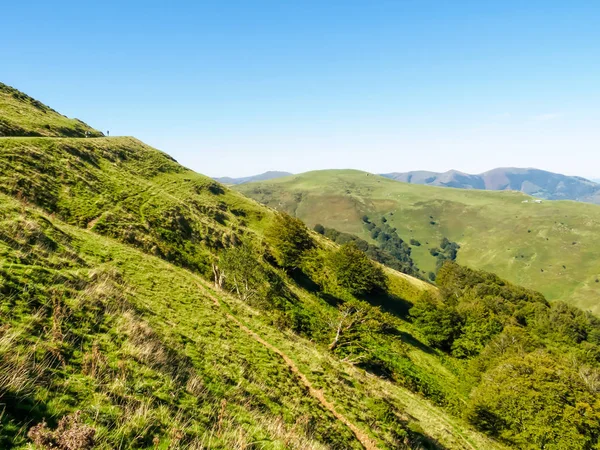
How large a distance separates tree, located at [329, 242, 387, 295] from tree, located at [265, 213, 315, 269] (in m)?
9.19

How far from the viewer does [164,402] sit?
924cm

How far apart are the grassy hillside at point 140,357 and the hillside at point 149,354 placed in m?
0.07

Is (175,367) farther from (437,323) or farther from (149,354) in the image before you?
(437,323)

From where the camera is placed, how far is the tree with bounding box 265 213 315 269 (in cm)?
6044

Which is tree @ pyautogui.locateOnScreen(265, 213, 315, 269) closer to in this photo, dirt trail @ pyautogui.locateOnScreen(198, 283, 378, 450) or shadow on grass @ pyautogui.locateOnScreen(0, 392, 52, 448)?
dirt trail @ pyautogui.locateOnScreen(198, 283, 378, 450)

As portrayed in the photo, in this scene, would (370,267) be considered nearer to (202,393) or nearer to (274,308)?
(274,308)

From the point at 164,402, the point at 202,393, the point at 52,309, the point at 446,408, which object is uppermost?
the point at 52,309

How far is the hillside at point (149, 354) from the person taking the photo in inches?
301

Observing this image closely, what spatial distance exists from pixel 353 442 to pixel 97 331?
45.7ft

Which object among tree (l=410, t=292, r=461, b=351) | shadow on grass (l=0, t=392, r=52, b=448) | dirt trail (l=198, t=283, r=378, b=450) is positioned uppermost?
shadow on grass (l=0, t=392, r=52, b=448)

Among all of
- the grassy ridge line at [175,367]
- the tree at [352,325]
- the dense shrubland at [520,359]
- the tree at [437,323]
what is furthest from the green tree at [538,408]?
the grassy ridge line at [175,367]

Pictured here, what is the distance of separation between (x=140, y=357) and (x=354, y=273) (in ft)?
194

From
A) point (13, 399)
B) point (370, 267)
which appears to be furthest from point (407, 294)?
point (13, 399)

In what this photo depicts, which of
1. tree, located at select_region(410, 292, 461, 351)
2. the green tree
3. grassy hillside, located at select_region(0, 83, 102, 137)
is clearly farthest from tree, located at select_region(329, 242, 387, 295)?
grassy hillside, located at select_region(0, 83, 102, 137)
